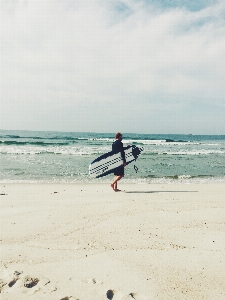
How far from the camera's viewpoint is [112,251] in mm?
3498

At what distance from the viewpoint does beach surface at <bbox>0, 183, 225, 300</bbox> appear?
8.85 feet

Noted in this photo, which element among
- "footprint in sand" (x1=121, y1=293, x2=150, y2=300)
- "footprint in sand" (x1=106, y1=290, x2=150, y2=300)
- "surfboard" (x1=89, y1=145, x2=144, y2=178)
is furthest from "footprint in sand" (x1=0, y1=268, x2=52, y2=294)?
"surfboard" (x1=89, y1=145, x2=144, y2=178)

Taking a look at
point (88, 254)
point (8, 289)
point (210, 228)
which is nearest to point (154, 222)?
point (210, 228)

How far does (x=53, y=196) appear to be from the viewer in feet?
22.3

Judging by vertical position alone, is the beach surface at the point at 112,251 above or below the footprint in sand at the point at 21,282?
above

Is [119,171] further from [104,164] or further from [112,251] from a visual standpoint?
[112,251]

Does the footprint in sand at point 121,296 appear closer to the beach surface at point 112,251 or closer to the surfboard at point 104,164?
the beach surface at point 112,251

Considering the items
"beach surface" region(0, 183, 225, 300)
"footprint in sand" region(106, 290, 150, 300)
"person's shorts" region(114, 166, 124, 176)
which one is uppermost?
"person's shorts" region(114, 166, 124, 176)

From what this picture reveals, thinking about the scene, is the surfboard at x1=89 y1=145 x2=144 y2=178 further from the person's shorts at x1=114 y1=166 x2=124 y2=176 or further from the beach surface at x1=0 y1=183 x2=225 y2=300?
the beach surface at x1=0 y1=183 x2=225 y2=300

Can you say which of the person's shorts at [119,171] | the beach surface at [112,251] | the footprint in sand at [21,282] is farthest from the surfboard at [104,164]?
the footprint in sand at [21,282]

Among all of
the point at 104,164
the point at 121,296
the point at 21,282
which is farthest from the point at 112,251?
the point at 104,164

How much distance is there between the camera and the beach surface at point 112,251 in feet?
8.85

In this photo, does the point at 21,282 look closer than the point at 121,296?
No

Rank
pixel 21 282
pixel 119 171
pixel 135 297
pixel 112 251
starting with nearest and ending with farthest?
1. pixel 135 297
2. pixel 21 282
3. pixel 112 251
4. pixel 119 171
